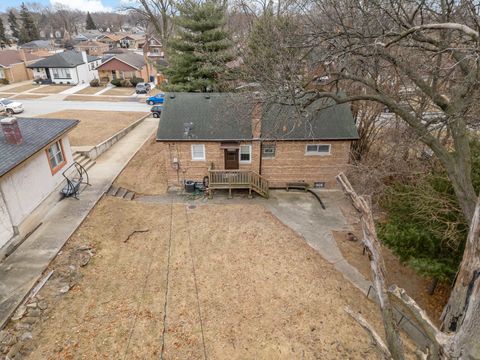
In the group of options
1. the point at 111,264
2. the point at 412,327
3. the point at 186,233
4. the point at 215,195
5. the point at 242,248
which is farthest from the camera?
the point at 215,195

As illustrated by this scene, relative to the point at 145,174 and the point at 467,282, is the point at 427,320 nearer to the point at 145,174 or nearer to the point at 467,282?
the point at 467,282

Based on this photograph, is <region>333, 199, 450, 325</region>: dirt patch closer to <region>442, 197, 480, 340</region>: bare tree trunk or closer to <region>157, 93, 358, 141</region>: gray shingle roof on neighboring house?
<region>157, 93, 358, 141</region>: gray shingle roof on neighboring house

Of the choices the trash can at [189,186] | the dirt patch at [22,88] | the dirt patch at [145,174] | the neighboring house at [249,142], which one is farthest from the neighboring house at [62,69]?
the trash can at [189,186]

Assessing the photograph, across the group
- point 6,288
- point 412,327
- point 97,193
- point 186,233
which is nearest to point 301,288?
point 412,327

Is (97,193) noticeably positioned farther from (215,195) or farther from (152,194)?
(215,195)

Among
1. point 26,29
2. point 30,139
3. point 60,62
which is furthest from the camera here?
point 26,29

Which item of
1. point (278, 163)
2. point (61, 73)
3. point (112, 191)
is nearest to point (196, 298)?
point (112, 191)

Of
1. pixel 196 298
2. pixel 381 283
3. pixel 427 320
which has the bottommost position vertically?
pixel 196 298
